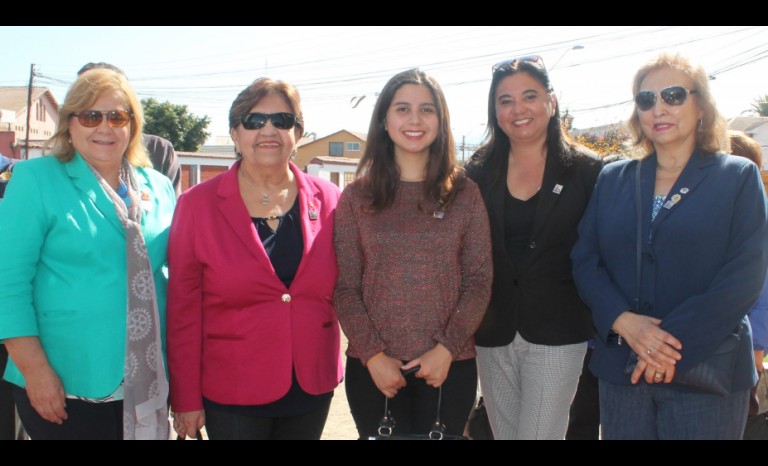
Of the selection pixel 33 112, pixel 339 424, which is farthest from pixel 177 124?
pixel 339 424

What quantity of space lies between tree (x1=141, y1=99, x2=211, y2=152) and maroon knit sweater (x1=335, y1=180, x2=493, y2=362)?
4222 centimetres

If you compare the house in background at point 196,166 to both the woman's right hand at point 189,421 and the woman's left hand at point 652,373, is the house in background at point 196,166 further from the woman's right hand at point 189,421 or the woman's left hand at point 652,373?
the woman's left hand at point 652,373

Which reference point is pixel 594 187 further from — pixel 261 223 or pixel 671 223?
pixel 261 223

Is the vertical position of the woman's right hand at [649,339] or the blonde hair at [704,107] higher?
the blonde hair at [704,107]

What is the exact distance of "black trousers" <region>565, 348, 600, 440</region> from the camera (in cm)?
416

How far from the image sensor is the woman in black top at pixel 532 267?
3240mm

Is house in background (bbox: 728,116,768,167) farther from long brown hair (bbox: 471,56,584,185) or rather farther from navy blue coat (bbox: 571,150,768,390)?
navy blue coat (bbox: 571,150,768,390)

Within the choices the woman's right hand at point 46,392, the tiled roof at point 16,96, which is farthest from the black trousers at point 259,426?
the tiled roof at point 16,96

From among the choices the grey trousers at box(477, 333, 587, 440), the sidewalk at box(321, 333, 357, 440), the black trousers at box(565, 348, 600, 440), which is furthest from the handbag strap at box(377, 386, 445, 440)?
the sidewalk at box(321, 333, 357, 440)

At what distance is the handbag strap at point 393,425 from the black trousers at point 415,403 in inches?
1.3

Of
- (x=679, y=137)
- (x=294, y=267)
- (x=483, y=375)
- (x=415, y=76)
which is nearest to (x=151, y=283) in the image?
(x=294, y=267)

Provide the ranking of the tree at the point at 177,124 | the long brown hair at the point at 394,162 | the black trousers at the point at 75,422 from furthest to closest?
the tree at the point at 177,124 < the long brown hair at the point at 394,162 < the black trousers at the point at 75,422

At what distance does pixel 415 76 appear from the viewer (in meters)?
3.10
